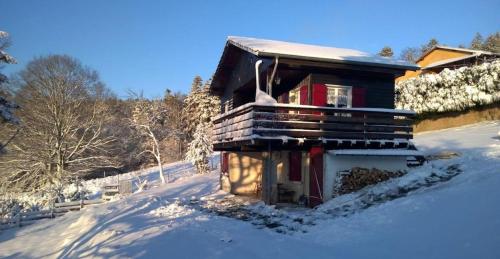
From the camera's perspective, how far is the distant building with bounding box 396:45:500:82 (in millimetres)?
36844

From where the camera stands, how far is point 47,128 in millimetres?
28578

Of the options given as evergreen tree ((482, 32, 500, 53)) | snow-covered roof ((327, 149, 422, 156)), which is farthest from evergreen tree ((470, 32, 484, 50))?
snow-covered roof ((327, 149, 422, 156))

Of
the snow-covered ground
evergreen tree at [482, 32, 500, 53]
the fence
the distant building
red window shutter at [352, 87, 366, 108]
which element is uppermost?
evergreen tree at [482, 32, 500, 53]

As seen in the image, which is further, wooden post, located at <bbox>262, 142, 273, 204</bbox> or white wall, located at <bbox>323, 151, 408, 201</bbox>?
white wall, located at <bbox>323, 151, 408, 201</bbox>

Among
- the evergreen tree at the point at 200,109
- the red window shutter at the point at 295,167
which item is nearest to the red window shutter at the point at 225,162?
the red window shutter at the point at 295,167

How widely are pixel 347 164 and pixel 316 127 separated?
6.59ft

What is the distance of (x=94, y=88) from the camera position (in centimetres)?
3238

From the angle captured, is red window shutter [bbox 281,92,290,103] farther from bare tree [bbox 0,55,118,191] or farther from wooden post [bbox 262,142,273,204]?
bare tree [bbox 0,55,118,191]

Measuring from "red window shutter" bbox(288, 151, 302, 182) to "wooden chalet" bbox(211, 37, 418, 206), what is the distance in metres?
0.05

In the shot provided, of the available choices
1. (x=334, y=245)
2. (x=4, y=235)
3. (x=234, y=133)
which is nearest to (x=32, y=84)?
(x=4, y=235)

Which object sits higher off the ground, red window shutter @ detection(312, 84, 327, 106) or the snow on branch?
the snow on branch

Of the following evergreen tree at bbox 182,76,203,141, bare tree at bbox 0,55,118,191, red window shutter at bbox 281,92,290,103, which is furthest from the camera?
evergreen tree at bbox 182,76,203,141

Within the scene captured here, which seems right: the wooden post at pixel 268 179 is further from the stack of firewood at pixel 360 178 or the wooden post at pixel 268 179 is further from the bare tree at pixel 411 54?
the bare tree at pixel 411 54

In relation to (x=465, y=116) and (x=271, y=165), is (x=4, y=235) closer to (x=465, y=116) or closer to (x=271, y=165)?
(x=271, y=165)
